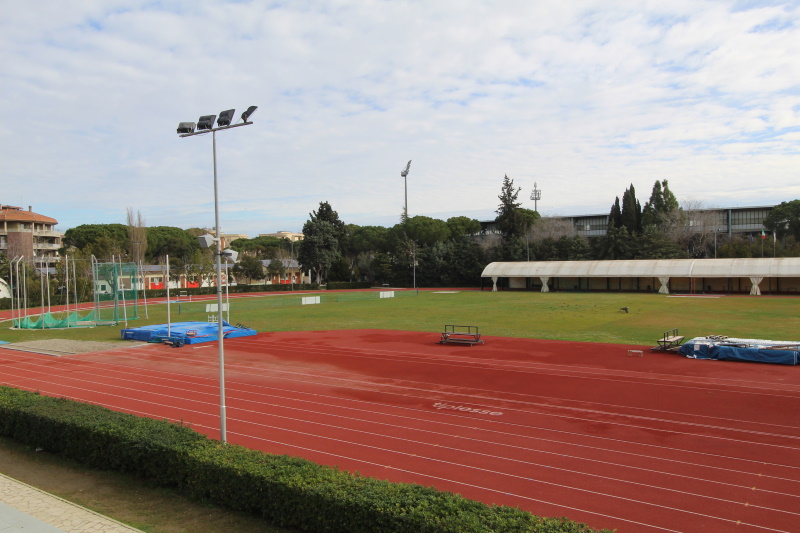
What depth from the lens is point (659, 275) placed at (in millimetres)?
63500

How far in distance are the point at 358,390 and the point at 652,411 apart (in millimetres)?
8801

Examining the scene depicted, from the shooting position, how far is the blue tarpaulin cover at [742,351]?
2081 centimetres

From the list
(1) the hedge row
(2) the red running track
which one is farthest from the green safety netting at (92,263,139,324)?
(1) the hedge row

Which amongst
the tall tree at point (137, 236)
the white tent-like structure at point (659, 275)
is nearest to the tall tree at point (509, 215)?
the white tent-like structure at point (659, 275)

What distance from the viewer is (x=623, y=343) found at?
26.7 metres

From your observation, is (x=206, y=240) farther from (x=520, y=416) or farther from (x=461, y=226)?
(x=461, y=226)

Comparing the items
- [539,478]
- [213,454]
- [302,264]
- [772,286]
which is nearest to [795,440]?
[539,478]

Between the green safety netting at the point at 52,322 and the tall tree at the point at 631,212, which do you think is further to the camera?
the tall tree at the point at 631,212

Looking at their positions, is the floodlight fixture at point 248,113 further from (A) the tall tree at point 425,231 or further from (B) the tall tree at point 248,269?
(A) the tall tree at point 425,231

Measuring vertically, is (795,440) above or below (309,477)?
below

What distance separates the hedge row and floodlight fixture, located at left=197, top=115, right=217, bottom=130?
19.9 ft

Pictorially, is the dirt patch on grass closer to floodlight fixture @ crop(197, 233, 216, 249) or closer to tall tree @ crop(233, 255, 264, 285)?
floodlight fixture @ crop(197, 233, 216, 249)

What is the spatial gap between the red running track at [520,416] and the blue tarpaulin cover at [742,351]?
715mm

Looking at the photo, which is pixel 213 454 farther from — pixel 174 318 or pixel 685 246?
pixel 685 246
